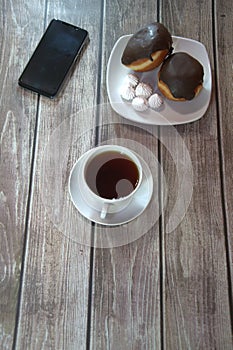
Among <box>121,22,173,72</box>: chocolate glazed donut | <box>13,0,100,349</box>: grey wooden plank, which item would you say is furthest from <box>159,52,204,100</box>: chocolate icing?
<box>13,0,100,349</box>: grey wooden plank

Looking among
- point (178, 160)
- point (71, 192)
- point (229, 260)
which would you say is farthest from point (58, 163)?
point (229, 260)

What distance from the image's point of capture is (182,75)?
0.71 metres

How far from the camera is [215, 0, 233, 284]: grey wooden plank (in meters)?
0.72

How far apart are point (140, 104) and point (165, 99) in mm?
48

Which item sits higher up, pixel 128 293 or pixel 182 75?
pixel 182 75

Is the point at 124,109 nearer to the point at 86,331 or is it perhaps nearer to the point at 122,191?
the point at 122,191

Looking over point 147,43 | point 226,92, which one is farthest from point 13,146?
point 226,92

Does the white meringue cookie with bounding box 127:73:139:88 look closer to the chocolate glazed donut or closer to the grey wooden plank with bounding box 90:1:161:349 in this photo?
the chocolate glazed donut

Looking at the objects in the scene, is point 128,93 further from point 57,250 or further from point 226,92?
point 57,250

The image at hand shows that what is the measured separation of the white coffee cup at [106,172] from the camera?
0.65 metres

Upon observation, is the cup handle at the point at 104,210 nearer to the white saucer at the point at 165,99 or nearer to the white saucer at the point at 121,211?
the white saucer at the point at 121,211

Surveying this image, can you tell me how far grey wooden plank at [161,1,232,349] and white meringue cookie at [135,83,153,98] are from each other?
7 centimetres

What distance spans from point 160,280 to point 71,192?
7.5 inches

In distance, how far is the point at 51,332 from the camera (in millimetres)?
646
